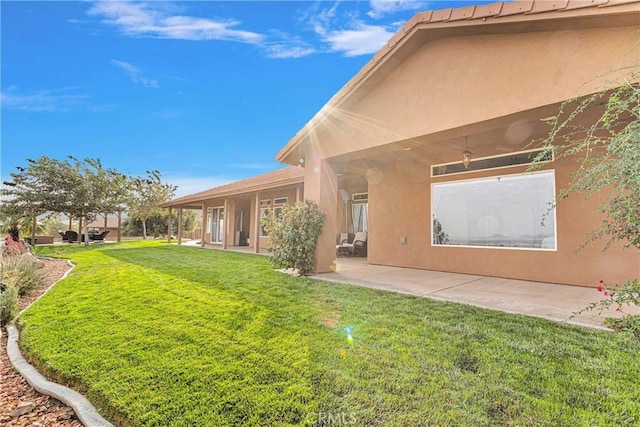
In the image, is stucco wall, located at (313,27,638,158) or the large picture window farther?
the large picture window

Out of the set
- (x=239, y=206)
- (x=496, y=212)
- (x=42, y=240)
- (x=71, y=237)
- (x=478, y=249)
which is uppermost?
(x=239, y=206)

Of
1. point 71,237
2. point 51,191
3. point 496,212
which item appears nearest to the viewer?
point 496,212

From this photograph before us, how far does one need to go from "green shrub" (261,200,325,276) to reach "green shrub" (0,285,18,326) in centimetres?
488

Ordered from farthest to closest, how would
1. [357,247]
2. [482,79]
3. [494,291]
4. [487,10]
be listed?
1. [357,247]
2. [494,291]
3. [482,79]
4. [487,10]

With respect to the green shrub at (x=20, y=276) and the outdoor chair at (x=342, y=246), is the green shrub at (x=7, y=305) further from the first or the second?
the outdoor chair at (x=342, y=246)

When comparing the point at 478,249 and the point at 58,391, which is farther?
the point at 478,249

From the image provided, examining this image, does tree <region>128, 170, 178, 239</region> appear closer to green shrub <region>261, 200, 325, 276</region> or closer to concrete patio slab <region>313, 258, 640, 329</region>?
green shrub <region>261, 200, 325, 276</region>

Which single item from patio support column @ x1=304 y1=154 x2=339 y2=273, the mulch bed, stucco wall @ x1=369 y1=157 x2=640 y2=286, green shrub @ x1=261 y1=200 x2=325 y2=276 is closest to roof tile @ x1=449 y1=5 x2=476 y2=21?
stucco wall @ x1=369 y1=157 x2=640 y2=286

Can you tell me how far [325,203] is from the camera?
8.12 m

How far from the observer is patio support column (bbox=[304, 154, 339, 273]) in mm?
8062

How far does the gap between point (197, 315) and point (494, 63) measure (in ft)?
20.1

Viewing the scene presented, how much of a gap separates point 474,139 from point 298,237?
508 centimetres

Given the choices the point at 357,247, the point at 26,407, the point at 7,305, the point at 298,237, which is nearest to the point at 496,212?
the point at 298,237

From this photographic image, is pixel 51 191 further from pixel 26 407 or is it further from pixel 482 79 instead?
pixel 482 79
